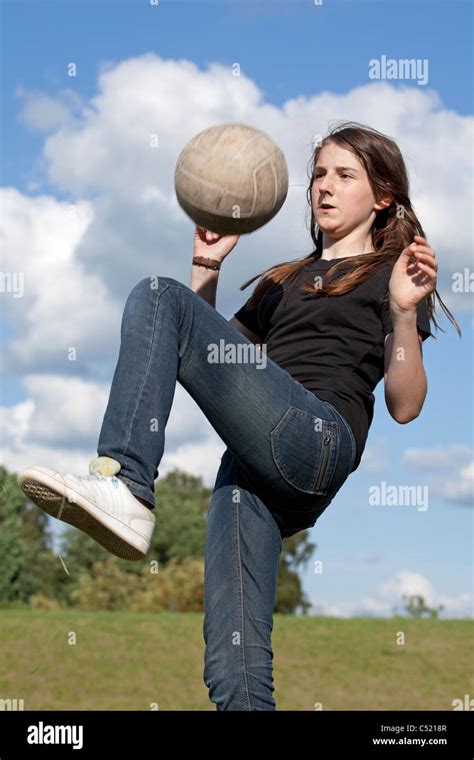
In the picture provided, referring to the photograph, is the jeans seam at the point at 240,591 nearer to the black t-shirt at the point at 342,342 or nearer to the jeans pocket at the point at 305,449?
the jeans pocket at the point at 305,449

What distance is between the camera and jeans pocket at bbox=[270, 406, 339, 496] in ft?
12.7

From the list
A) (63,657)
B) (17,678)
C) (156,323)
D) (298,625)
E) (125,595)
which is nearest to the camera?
(156,323)

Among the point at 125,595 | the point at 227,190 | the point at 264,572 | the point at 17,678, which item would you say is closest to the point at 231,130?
the point at 227,190

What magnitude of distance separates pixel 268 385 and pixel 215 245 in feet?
4.48

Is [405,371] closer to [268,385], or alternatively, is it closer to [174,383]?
[268,385]

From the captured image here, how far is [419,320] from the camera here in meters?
4.50

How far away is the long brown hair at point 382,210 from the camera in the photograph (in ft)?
16.1

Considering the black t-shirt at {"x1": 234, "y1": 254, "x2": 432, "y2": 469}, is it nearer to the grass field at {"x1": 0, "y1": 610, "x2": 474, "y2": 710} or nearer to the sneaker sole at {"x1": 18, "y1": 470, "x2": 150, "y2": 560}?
the sneaker sole at {"x1": 18, "y1": 470, "x2": 150, "y2": 560}

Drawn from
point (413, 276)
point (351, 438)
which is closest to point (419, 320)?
point (413, 276)

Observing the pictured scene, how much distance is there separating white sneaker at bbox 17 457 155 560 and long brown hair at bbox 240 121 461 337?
5.54ft

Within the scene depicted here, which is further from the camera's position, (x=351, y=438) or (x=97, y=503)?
(x=351, y=438)
